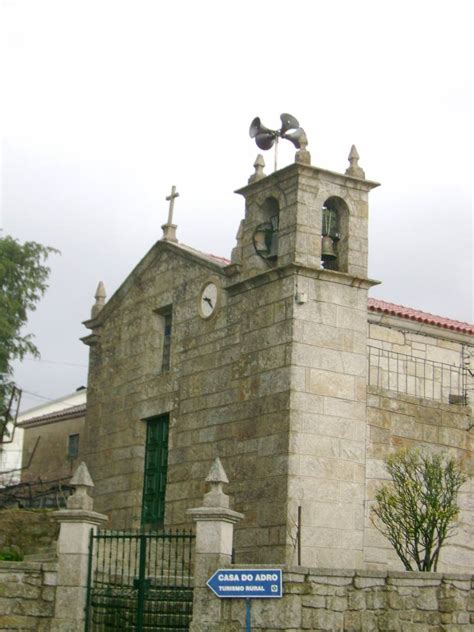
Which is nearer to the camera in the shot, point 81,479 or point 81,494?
point 81,494

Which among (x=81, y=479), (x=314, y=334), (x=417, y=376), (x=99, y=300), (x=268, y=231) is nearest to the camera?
(x=81, y=479)

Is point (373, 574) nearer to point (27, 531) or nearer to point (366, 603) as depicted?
point (366, 603)

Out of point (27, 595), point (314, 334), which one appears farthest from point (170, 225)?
point (27, 595)

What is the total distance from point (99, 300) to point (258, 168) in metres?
6.83

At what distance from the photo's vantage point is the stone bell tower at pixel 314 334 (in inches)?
751

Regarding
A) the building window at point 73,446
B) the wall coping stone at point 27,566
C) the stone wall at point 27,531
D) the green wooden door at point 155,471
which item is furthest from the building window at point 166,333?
the wall coping stone at point 27,566

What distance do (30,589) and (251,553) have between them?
3.97 meters

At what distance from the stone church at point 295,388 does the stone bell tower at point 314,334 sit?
23 mm

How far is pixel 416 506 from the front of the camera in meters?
18.0

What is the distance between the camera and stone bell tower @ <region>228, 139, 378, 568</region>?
19.1 metres

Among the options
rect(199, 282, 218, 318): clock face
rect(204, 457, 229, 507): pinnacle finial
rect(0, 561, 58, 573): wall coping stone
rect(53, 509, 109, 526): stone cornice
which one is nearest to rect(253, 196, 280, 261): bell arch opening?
rect(199, 282, 218, 318): clock face

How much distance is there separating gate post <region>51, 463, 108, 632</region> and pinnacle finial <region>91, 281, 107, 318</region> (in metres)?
9.98

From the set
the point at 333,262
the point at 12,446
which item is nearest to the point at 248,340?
the point at 333,262

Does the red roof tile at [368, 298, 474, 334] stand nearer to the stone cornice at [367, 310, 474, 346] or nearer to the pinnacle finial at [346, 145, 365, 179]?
the stone cornice at [367, 310, 474, 346]
